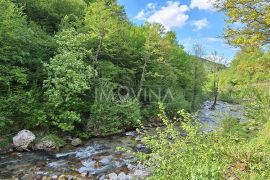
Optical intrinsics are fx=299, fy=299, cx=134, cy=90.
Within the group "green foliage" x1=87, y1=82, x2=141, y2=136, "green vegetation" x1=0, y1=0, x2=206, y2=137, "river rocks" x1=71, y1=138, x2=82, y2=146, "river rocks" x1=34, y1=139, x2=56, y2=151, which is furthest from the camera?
"green foliage" x1=87, y1=82, x2=141, y2=136

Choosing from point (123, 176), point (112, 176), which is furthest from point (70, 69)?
point (123, 176)

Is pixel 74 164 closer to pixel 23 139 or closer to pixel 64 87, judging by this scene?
pixel 23 139

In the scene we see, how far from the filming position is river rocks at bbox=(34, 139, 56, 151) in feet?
57.2

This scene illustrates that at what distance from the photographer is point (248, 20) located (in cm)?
1239

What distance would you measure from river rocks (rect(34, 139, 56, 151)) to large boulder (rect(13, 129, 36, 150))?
0.49m

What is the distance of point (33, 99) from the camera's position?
19.2 metres

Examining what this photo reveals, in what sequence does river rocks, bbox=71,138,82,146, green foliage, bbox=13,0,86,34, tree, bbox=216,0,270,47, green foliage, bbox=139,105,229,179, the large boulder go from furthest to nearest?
green foliage, bbox=13,0,86,34 < river rocks, bbox=71,138,82,146 < the large boulder < tree, bbox=216,0,270,47 < green foliage, bbox=139,105,229,179

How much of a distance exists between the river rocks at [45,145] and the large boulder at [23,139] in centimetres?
49

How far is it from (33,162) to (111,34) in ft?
39.4

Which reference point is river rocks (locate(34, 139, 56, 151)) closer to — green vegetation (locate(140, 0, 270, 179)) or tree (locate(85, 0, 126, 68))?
tree (locate(85, 0, 126, 68))

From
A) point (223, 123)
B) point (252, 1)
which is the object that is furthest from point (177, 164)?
point (223, 123)

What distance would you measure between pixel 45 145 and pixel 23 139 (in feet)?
4.22

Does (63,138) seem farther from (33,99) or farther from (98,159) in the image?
(98,159)

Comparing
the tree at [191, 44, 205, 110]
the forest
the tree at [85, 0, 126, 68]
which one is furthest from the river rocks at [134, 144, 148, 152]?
the tree at [191, 44, 205, 110]
